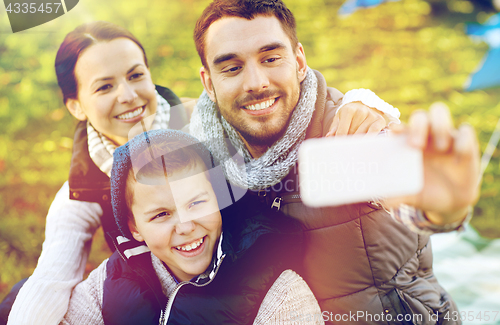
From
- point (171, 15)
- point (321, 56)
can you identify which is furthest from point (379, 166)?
point (171, 15)

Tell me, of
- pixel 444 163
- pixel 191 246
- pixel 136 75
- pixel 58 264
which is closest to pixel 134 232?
pixel 191 246

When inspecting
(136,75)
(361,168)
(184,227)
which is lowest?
(184,227)

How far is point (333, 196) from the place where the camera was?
102 cm

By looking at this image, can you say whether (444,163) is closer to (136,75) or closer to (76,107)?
(136,75)

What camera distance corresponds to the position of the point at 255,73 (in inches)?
42.6

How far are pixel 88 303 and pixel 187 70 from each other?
180 cm

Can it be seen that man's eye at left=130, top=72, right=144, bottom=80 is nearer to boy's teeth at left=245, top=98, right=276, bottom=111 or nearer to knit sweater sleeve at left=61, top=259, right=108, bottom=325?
boy's teeth at left=245, top=98, right=276, bottom=111

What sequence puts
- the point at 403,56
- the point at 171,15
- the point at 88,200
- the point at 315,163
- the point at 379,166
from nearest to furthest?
1. the point at 379,166
2. the point at 315,163
3. the point at 88,200
4. the point at 171,15
5. the point at 403,56

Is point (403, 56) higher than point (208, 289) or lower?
higher

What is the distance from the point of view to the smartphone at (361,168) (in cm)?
69

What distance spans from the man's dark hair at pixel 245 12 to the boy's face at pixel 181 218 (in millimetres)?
489

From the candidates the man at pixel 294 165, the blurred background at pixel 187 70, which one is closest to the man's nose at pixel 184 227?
the man at pixel 294 165

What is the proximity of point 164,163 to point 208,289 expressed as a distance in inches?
15.8

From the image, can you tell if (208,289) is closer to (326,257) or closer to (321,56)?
(326,257)
